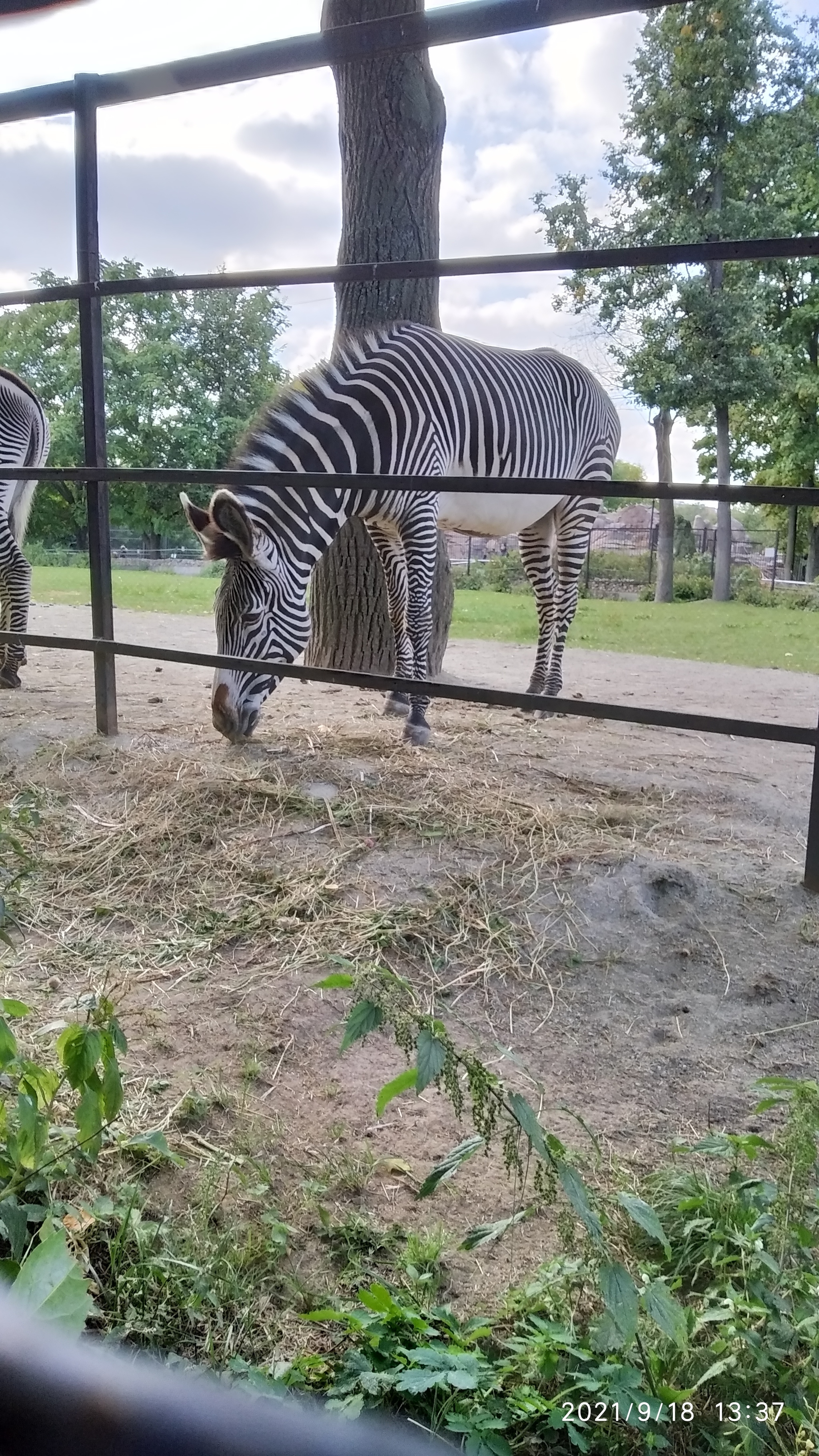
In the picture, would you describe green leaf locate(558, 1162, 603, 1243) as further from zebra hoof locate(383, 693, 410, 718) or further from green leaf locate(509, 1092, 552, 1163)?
zebra hoof locate(383, 693, 410, 718)

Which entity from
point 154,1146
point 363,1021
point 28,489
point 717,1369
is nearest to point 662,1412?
point 717,1369

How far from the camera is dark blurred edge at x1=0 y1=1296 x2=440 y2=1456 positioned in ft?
1.00

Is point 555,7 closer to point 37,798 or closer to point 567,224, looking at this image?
point 37,798

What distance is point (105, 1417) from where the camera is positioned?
1.01 feet

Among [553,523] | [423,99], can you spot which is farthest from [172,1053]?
[423,99]

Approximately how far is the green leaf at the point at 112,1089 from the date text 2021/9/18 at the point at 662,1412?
2.45 feet

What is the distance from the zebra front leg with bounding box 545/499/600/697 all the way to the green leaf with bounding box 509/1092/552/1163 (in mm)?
4785

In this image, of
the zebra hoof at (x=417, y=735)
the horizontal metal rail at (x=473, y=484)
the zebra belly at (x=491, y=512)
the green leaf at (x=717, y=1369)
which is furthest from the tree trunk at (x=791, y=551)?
the green leaf at (x=717, y=1369)

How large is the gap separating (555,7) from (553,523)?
364cm

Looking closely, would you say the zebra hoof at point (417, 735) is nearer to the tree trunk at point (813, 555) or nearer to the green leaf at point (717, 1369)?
the green leaf at point (717, 1369)

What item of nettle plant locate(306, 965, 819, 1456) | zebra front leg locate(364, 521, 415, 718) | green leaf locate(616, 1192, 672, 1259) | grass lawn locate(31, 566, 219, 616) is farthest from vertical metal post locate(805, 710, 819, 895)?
grass lawn locate(31, 566, 219, 616)

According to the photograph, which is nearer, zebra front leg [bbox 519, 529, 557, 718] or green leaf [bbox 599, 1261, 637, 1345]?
green leaf [bbox 599, 1261, 637, 1345]

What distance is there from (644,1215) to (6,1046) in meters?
0.97

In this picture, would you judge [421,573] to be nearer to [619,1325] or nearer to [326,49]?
[326,49]
